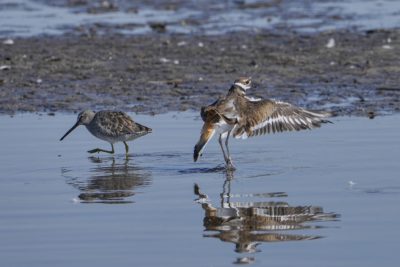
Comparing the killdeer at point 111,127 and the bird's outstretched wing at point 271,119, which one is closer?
the bird's outstretched wing at point 271,119

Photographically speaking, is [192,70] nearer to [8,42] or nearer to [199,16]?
[8,42]

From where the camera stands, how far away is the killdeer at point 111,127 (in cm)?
1250

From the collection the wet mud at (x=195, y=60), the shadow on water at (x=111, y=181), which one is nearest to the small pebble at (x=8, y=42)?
the wet mud at (x=195, y=60)

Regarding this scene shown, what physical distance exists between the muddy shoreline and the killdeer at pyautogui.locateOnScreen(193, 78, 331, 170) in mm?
2499

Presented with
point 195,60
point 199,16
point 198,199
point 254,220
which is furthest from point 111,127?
point 199,16

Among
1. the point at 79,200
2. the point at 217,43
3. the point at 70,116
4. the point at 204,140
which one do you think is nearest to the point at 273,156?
the point at 204,140

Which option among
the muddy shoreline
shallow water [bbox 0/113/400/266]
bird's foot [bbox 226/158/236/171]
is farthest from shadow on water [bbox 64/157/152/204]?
the muddy shoreline

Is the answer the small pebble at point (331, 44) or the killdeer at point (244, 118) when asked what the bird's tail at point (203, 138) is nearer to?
the killdeer at point (244, 118)

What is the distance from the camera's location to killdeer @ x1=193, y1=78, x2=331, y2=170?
10930mm

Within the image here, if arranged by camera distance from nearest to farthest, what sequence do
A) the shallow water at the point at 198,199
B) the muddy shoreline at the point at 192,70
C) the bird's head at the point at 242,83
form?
1. the shallow water at the point at 198,199
2. the bird's head at the point at 242,83
3. the muddy shoreline at the point at 192,70

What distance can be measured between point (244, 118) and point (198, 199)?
1.91 m

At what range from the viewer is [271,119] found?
37.2 feet

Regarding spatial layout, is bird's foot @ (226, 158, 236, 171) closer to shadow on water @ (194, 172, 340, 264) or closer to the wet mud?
shadow on water @ (194, 172, 340, 264)

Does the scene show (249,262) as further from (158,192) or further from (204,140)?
(204,140)
